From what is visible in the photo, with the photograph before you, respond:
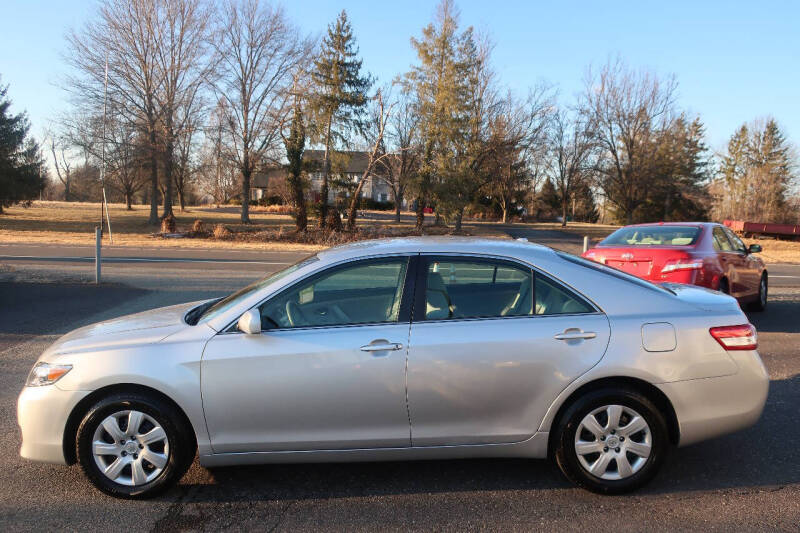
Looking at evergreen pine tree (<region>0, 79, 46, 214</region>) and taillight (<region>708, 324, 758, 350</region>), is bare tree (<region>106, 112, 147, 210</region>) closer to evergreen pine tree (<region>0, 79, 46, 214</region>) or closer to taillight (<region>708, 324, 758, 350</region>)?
evergreen pine tree (<region>0, 79, 46, 214</region>)

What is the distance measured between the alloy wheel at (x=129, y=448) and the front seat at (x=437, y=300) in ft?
5.83

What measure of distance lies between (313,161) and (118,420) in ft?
96.5

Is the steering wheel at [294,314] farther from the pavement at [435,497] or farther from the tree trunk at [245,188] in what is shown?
the tree trunk at [245,188]

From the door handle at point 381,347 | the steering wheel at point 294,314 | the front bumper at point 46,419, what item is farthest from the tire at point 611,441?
the front bumper at point 46,419

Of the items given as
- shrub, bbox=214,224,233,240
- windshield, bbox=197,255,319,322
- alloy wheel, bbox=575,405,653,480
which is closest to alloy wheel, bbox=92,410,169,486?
windshield, bbox=197,255,319,322

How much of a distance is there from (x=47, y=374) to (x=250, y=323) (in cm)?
131

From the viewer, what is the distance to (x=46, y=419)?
3447 mm

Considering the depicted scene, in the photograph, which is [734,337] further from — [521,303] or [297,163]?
[297,163]

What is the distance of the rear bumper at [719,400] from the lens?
3539 mm

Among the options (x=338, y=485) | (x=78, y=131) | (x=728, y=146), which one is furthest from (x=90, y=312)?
(x=728, y=146)

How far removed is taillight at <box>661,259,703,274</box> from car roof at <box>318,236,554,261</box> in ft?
15.8

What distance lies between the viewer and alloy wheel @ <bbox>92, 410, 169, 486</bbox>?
11.3 feet

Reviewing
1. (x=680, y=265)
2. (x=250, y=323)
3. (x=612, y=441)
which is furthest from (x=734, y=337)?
(x=680, y=265)

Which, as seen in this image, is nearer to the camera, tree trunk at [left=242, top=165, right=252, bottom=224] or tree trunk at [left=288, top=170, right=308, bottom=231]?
tree trunk at [left=288, top=170, right=308, bottom=231]
